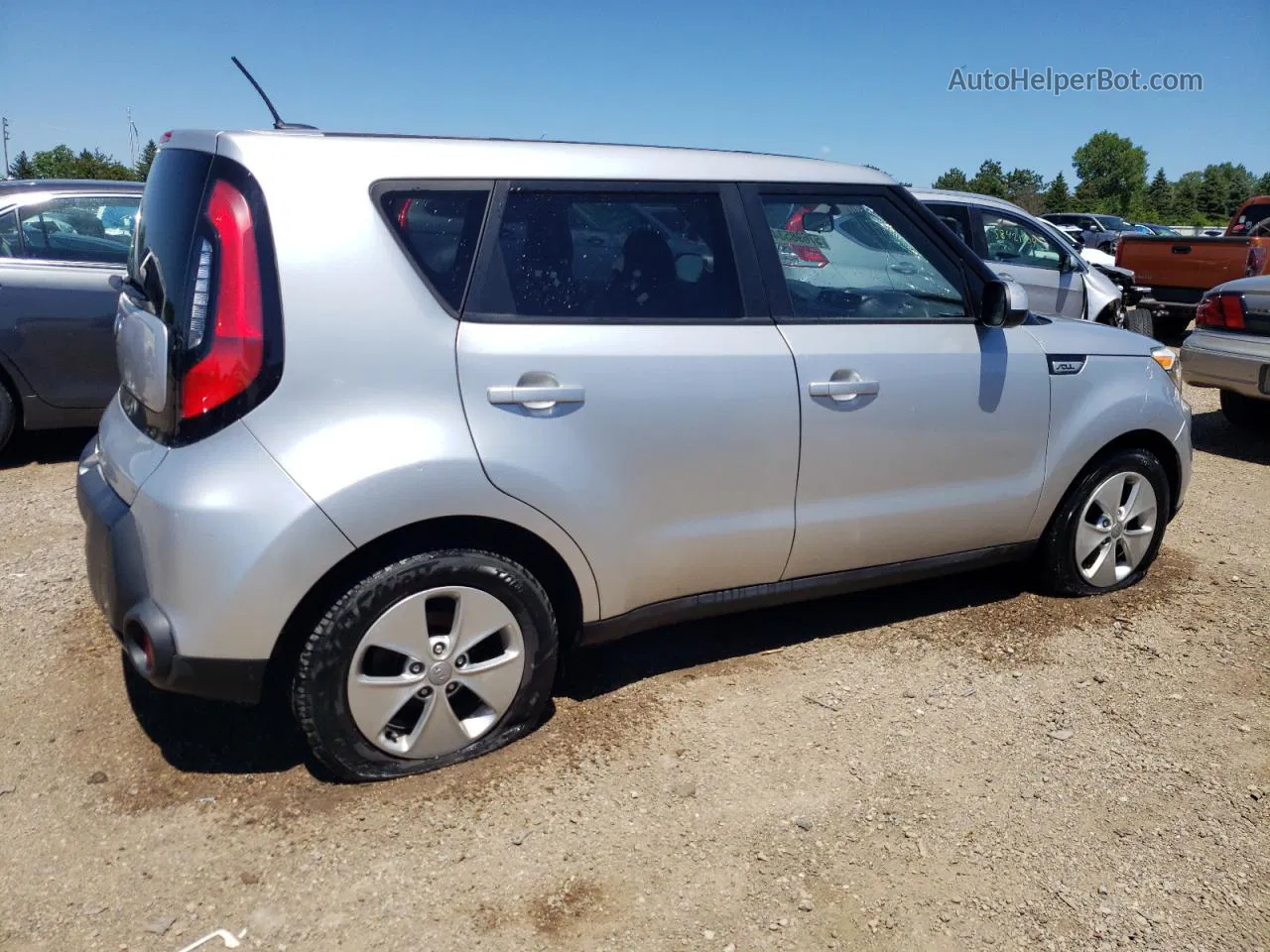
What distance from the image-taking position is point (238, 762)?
306 centimetres

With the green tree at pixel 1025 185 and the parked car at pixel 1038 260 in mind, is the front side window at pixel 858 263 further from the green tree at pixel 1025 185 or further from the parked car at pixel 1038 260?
the green tree at pixel 1025 185

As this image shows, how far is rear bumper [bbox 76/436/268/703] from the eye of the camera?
264cm

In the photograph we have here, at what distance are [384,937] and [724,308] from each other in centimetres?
204

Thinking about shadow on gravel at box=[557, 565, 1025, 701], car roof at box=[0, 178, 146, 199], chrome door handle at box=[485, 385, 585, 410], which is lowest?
shadow on gravel at box=[557, 565, 1025, 701]

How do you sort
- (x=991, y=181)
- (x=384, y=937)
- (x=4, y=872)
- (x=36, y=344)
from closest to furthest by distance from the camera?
(x=384, y=937), (x=4, y=872), (x=36, y=344), (x=991, y=181)

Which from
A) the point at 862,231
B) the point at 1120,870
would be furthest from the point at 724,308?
the point at 1120,870

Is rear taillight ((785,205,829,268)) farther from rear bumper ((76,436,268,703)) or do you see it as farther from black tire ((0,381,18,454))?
black tire ((0,381,18,454))

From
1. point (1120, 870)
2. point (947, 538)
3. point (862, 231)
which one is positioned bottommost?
point (1120, 870)

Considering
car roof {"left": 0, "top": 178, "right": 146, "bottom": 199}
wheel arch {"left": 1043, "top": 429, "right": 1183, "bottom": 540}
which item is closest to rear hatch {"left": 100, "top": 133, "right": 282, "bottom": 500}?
wheel arch {"left": 1043, "top": 429, "right": 1183, "bottom": 540}

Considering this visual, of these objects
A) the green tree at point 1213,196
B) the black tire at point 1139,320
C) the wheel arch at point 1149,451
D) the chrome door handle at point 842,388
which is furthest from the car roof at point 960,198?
the green tree at point 1213,196

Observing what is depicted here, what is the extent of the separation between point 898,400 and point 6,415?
524cm

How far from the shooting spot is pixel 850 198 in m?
3.65

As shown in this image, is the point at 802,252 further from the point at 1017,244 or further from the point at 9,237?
the point at 1017,244

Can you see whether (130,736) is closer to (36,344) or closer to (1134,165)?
(36,344)
